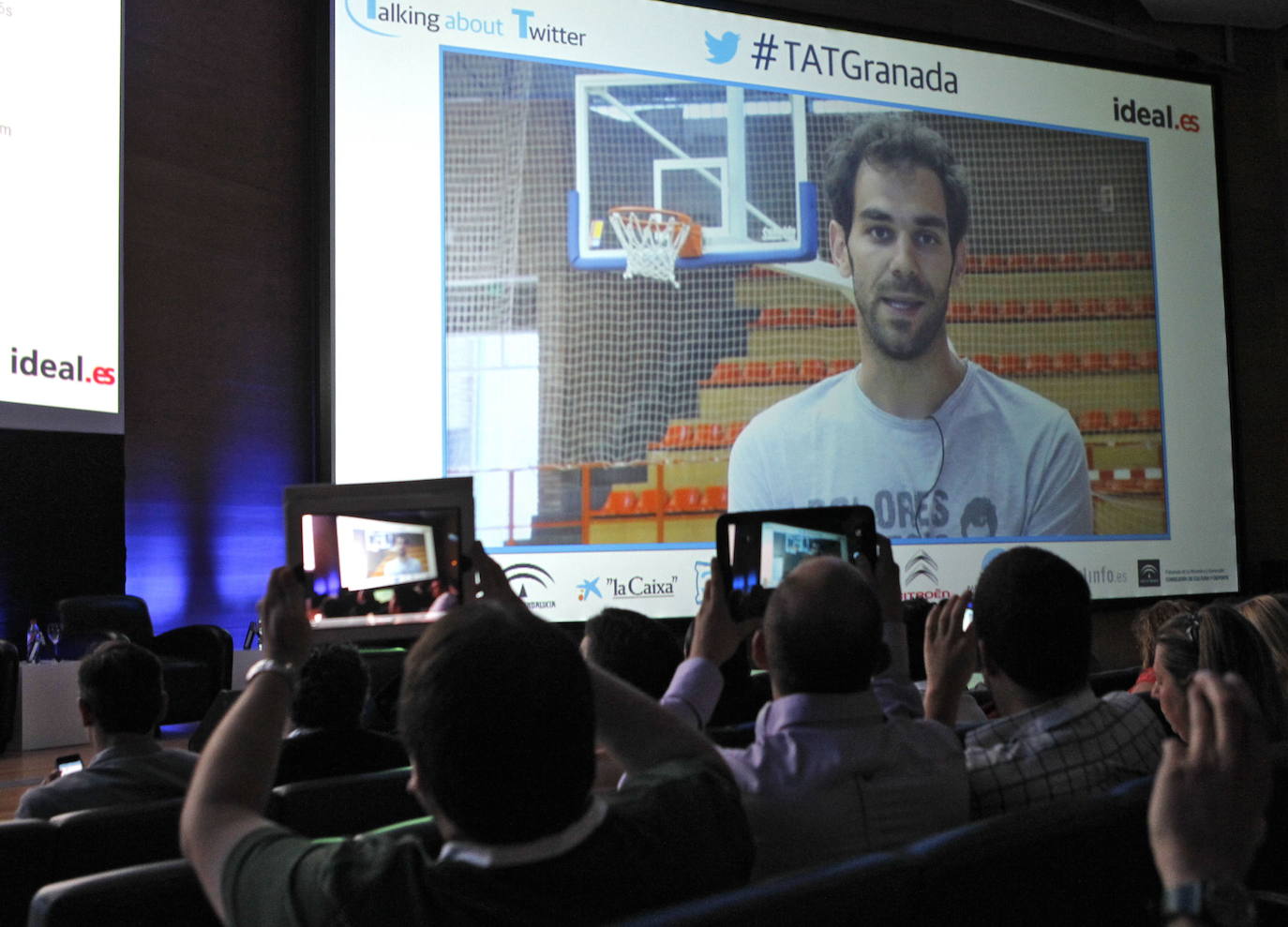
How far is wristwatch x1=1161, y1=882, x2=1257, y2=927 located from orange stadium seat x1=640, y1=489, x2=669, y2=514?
4.52m

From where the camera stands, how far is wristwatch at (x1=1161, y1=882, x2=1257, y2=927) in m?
0.73


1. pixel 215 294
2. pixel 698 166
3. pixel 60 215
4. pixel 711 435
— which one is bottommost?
pixel 711 435

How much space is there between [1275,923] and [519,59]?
4575mm

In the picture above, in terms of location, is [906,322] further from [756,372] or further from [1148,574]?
[1148,574]

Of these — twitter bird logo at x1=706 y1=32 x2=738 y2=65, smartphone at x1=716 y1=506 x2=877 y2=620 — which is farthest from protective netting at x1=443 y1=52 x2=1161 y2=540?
smartphone at x1=716 y1=506 x2=877 y2=620

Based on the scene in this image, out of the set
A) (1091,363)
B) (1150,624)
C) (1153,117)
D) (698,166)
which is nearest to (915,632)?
(1150,624)

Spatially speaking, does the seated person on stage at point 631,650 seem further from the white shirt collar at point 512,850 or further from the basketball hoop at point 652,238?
the basketball hoop at point 652,238

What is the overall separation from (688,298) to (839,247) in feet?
2.80

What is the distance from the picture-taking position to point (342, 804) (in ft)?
5.32

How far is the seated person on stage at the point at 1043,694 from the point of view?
1.57m

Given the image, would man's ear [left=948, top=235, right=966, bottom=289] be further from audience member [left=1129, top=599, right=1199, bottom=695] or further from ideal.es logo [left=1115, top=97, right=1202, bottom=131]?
audience member [left=1129, top=599, right=1199, bottom=695]

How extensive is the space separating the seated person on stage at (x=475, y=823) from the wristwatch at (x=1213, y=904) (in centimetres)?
42

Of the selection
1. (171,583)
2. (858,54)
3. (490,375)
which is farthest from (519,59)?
Result: (171,583)

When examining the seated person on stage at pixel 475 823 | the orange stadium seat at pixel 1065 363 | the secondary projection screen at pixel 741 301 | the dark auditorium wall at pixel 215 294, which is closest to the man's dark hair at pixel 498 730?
the seated person on stage at pixel 475 823
